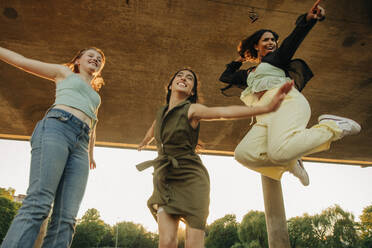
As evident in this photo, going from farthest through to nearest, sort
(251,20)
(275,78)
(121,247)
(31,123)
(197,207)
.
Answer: (121,247), (31,123), (251,20), (275,78), (197,207)

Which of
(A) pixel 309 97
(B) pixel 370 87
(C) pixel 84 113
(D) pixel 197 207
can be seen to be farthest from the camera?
(A) pixel 309 97

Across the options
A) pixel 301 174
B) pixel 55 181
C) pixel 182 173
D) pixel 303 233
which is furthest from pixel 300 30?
pixel 303 233

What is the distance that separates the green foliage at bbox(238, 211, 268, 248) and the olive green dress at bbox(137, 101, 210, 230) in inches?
2442

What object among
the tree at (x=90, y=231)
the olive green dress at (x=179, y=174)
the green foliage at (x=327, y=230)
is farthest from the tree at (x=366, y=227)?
the tree at (x=90, y=231)

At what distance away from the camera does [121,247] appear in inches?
3204

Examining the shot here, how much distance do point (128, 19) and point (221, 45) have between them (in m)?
2.44

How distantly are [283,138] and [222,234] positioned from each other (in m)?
78.7

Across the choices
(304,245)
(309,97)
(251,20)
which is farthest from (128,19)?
(304,245)

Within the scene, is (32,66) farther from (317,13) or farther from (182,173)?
(317,13)

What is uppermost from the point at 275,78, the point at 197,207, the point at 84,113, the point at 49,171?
the point at 275,78

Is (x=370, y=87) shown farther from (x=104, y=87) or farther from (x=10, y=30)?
(x=10, y=30)

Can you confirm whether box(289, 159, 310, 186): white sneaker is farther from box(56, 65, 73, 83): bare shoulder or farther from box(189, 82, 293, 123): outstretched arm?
box(56, 65, 73, 83): bare shoulder

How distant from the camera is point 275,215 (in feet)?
31.7

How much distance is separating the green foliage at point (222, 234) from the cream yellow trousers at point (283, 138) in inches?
3048
